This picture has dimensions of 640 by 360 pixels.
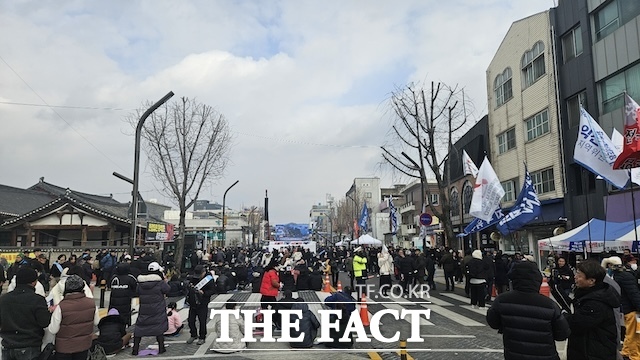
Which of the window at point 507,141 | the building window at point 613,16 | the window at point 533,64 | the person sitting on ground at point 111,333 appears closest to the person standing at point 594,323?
the person sitting on ground at point 111,333

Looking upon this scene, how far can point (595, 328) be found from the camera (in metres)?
4.47

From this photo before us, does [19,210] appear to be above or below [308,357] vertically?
above

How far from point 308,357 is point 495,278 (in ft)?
33.5

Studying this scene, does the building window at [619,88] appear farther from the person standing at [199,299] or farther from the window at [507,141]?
the person standing at [199,299]

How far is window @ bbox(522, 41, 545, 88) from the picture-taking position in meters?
24.5

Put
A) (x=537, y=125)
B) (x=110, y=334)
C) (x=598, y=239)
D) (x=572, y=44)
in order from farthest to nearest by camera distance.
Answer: (x=537, y=125), (x=572, y=44), (x=598, y=239), (x=110, y=334)

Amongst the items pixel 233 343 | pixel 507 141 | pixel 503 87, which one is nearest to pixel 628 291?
pixel 233 343

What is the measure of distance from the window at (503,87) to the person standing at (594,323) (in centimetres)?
2547

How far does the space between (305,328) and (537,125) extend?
2115 cm

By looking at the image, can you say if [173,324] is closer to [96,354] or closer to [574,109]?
[96,354]

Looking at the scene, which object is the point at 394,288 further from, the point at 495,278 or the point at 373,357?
the point at 373,357

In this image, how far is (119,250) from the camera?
2522 cm

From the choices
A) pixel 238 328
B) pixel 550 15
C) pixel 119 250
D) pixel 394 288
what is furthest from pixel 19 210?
pixel 550 15

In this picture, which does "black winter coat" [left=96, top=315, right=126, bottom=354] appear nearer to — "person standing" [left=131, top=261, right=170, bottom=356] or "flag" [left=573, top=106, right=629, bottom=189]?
"person standing" [left=131, top=261, right=170, bottom=356]
